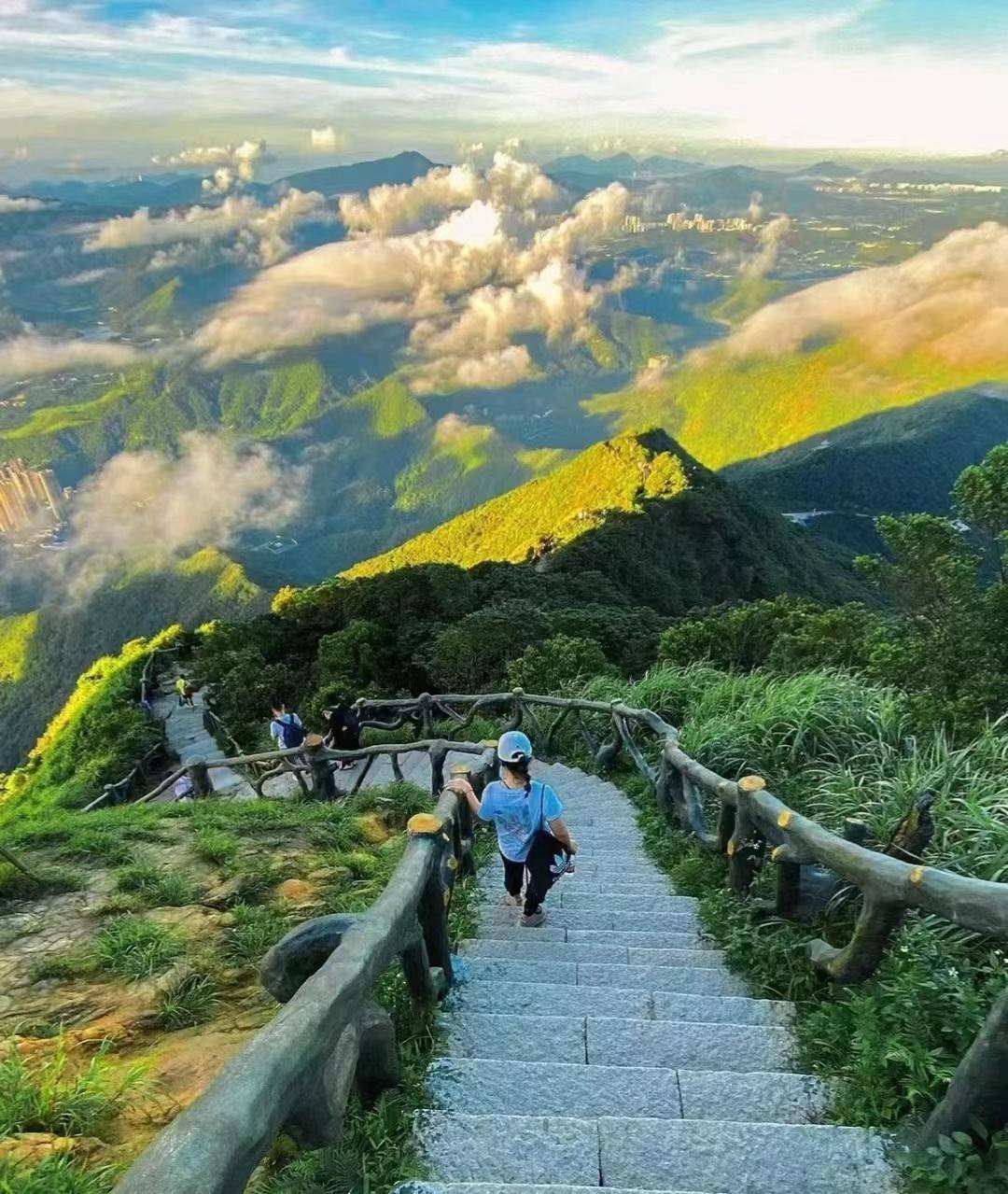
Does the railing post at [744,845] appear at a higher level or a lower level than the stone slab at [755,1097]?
lower

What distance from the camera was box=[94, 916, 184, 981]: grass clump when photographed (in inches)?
163

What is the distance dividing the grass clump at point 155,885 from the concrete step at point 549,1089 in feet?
9.06

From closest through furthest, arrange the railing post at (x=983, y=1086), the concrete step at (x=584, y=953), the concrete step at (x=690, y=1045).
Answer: the railing post at (x=983, y=1086)
the concrete step at (x=690, y=1045)
the concrete step at (x=584, y=953)

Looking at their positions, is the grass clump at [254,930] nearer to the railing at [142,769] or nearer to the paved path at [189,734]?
the railing at [142,769]

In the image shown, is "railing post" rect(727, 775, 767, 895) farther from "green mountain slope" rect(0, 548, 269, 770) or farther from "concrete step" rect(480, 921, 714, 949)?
"green mountain slope" rect(0, 548, 269, 770)

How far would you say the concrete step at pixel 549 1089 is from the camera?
294 cm

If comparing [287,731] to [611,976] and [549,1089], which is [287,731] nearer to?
[611,976]

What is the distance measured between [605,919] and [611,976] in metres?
1.10

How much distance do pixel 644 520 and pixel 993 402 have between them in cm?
15656

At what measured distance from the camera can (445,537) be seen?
115 m

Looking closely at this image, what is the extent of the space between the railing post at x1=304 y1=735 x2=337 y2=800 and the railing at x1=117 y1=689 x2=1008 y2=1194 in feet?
14.3

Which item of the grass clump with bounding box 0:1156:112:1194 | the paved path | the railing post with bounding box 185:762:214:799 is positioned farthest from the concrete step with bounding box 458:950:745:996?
the paved path

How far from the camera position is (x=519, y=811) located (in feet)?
16.6

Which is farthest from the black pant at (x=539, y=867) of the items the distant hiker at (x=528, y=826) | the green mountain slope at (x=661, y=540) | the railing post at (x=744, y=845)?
the green mountain slope at (x=661, y=540)
